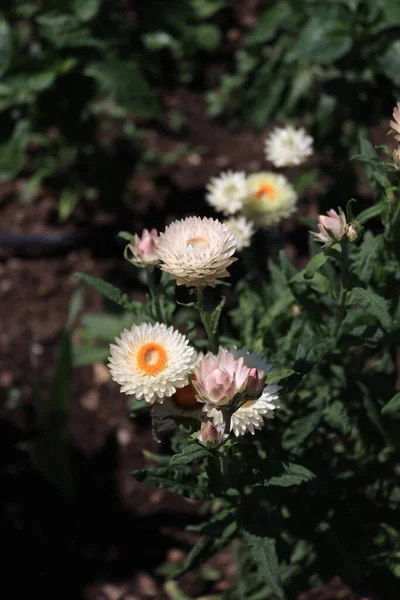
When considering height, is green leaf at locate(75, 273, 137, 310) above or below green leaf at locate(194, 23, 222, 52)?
below

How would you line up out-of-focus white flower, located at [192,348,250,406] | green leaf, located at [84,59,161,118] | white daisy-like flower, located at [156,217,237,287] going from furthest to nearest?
green leaf, located at [84,59,161,118]
white daisy-like flower, located at [156,217,237,287]
out-of-focus white flower, located at [192,348,250,406]

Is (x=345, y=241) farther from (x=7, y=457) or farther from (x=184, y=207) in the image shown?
(x=184, y=207)

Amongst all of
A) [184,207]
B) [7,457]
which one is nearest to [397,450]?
[7,457]

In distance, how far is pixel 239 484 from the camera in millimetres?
1747

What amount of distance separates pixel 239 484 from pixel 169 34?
8.40 feet

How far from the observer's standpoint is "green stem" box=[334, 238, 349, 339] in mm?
1546

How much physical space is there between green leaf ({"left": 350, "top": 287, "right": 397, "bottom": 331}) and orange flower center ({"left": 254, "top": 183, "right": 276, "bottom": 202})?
54 centimetres

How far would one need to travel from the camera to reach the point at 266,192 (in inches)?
84.4

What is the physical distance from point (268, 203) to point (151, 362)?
0.77m

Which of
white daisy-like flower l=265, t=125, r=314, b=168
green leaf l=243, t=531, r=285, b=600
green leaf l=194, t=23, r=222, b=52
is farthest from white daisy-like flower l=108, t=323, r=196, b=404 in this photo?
green leaf l=194, t=23, r=222, b=52

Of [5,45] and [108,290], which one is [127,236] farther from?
[5,45]

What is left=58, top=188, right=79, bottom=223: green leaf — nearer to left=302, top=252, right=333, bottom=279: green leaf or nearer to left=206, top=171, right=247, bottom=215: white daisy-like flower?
left=206, top=171, right=247, bottom=215: white daisy-like flower

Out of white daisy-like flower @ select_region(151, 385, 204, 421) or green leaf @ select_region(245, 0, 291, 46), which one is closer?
white daisy-like flower @ select_region(151, 385, 204, 421)

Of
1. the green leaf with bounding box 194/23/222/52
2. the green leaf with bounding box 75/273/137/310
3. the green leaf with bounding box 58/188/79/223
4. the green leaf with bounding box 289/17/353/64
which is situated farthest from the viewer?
the green leaf with bounding box 194/23/222/52
